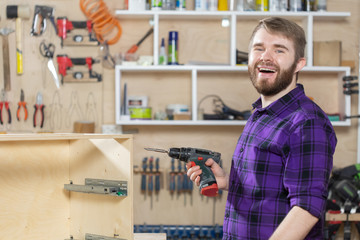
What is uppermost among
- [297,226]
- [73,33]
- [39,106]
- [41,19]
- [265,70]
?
[41,19]

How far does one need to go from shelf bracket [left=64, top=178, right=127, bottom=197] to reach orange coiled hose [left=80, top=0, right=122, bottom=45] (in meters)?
1.74

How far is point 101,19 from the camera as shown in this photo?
10.5ft

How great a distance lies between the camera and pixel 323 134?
4.25 ft

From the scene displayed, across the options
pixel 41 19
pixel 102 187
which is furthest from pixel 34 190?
pixel 41 19

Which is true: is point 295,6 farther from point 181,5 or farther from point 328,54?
point 181,5

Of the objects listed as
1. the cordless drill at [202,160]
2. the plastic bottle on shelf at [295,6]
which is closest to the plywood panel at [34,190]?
the cordless drill at [202,160]

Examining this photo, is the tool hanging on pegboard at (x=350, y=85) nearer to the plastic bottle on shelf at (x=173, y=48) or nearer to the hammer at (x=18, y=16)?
the plastic bottle on shelf at (x=173, y=48)

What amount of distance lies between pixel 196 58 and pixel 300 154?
Answer: 2108mm

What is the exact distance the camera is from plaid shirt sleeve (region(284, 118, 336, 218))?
1.26 metres

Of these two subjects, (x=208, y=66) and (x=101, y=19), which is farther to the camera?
(x=101, y=19)

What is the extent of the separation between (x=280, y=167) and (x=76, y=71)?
7.29ft

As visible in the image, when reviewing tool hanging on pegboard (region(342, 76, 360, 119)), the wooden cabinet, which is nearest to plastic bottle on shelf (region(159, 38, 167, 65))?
tool hanging on pegboard (region(342, 76, 360, 119))

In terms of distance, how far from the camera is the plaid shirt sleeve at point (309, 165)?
126cm

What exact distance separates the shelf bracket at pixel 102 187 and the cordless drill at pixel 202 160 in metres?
0.18
